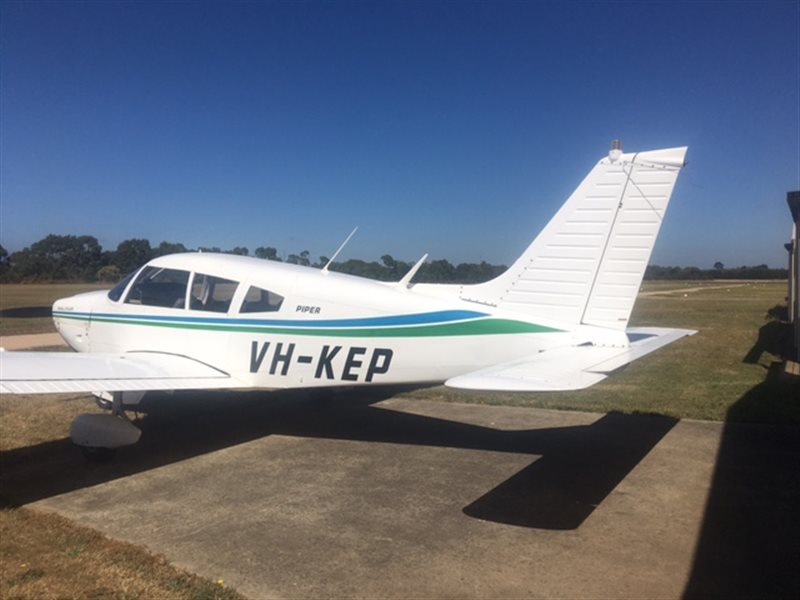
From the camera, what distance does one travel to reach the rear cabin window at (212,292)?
7191 millimetres

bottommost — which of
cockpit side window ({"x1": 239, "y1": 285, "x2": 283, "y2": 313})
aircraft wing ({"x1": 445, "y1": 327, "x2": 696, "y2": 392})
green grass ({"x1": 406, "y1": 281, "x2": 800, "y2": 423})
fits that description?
green grass ({"x1": 406, "y1": 281, "x2": 800, "y2": 423})

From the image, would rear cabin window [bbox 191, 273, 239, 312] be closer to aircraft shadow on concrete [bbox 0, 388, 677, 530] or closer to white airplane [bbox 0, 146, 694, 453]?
white airplane [bbox 0, 146, 694, 453]

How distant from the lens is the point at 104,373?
621 centimetres

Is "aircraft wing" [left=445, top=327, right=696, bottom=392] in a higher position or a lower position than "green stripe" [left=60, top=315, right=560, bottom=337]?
lower

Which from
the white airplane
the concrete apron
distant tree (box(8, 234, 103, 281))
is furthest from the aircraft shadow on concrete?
distant tree (box(8, 234, 103, 281))

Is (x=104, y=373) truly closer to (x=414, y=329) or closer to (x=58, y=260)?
(x=414, y=329)

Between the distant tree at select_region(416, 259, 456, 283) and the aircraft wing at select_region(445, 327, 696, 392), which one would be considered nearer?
the aircraft wing at select_region(445, 327, 696, 392)

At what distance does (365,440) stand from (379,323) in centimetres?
172

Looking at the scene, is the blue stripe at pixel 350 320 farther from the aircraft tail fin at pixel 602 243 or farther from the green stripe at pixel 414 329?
the aircraft tail fin at pixel 602 243

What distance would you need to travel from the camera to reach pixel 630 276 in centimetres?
545

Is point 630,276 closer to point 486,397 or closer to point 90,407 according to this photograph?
point 486,397

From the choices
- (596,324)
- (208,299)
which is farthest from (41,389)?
(596,324)

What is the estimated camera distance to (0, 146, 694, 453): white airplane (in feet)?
17.8

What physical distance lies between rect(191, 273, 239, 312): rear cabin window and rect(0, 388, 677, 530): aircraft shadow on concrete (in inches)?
62.8
